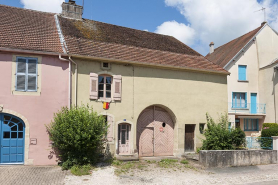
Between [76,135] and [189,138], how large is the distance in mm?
7575

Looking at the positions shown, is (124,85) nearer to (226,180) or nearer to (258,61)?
(226,180)

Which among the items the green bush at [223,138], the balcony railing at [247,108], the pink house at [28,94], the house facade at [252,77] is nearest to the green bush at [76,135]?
the pink house at [28,94]

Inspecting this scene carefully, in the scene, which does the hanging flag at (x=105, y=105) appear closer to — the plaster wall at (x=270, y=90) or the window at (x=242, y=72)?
the window at (x=242, y=72)

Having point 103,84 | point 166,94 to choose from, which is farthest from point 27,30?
point 166,94

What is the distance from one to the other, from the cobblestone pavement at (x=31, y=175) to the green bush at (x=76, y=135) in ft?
2.38

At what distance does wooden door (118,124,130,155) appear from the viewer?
1409 centimetres

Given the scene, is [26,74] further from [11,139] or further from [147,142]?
[147,142]

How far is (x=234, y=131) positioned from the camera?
14.1 m

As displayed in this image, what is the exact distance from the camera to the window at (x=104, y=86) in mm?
13797

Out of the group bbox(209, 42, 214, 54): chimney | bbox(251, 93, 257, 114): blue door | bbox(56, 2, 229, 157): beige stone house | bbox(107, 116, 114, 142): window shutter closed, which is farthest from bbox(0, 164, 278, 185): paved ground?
bbox(209, 42, 214, 54): chimney

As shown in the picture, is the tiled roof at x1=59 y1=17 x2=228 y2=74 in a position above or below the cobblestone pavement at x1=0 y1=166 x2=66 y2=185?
above

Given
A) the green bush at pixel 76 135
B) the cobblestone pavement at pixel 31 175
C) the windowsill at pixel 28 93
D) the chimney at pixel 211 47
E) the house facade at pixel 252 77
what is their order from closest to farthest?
the cobblestone pavement at pixel 31 175 → the green bush at pixel 76 135 → the windowsill at pixel 28 93 → the house facade at pixel 252 77 → the chimney at pixel 211 47

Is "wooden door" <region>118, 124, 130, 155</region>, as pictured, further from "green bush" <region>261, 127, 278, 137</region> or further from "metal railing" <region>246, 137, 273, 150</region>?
"green bush" <region>261, 127, 278, 137</region>

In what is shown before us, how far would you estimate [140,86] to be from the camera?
14.6 m
